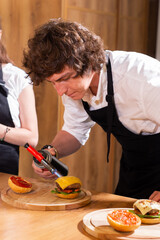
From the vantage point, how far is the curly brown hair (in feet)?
4.85

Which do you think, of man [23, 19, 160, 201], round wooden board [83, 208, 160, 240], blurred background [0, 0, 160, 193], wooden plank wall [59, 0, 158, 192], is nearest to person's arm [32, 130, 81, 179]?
man [23, 19, 160, 201]

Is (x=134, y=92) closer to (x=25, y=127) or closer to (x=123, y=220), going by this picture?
(x=123, y=220)

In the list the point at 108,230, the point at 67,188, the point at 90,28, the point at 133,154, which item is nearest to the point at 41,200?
the point at 67,188

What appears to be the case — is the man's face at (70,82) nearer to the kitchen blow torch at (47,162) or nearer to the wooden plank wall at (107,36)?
the kitchen blow torch at (47,162)

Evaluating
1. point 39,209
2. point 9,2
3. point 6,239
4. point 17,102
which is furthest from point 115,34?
point 6,239

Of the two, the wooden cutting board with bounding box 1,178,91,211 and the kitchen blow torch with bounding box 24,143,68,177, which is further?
the kitchen blow torch with bounding box 24,143,68,177

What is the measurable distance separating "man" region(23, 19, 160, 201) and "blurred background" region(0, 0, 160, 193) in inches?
63.9

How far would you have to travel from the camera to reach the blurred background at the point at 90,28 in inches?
137

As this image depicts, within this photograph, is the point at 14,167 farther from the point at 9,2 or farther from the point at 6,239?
the point at 9,2

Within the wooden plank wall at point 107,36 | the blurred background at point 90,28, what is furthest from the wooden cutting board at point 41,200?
the wooden plank wall at point 107,36

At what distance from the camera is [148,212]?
1.30 metres

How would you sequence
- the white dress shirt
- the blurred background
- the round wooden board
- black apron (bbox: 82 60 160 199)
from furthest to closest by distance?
the blurred background < black apron (bbox: 82 60 160 199) < the white dress shirt < the round wooden board

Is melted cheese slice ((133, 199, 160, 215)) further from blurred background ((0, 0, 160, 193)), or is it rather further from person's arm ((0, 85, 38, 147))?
blurred background ((0, 0, 160, 193))

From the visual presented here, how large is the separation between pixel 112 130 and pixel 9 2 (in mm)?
2147
